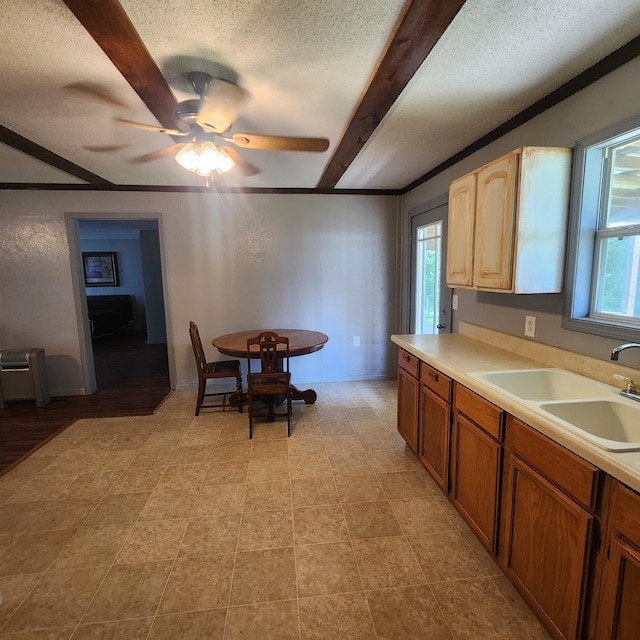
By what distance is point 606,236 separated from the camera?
1762 millimetres

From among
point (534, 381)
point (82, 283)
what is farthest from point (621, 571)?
point (82, 283)

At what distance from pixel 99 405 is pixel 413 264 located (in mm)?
3776

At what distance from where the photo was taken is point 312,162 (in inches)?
122

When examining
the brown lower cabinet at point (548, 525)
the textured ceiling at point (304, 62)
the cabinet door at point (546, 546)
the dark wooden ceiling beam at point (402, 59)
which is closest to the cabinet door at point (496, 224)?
the textured ceiling at point (304, 62)

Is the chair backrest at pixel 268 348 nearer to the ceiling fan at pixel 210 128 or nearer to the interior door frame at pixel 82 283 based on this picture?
the ceiling fan at pixel 210 128

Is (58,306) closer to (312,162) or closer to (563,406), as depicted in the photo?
(312,162)

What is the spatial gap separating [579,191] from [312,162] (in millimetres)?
2038

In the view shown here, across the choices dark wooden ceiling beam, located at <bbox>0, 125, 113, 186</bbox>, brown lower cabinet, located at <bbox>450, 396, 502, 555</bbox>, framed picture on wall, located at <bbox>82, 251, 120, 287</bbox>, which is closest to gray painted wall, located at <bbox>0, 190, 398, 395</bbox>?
dark wooden ceiling beam, located at <bbox>0, 125, 113, 186</bbox>

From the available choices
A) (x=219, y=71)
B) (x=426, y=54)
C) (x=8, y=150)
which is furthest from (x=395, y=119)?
(x=8, y=150)

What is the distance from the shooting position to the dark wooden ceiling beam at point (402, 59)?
1313 millimetres

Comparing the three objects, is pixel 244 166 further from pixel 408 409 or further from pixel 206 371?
pixel 408 409

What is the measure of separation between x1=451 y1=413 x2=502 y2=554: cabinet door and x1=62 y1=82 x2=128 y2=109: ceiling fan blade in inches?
100

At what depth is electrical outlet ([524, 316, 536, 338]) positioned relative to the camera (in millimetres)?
2150

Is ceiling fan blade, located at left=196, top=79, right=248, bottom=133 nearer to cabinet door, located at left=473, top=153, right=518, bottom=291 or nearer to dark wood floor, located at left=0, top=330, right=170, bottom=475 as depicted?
cabinet door, located at left=473, top=153, right=518, bottom=291
